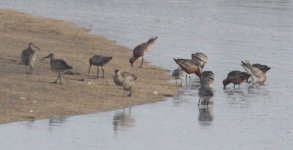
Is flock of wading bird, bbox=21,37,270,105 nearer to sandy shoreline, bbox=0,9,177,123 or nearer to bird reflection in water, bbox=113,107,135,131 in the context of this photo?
sandy shoreline, bbox=0,9,177,123

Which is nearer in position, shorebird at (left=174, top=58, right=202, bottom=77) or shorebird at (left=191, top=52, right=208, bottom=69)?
shorebird at (left=174, top=58, right=202, bottom=77)

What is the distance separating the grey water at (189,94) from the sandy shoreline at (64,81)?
52cm

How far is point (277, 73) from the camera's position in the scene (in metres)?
28.0

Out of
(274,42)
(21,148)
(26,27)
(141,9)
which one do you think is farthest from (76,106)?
(141,9)

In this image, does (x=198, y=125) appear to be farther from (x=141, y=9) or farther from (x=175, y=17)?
(x=141, y=9)

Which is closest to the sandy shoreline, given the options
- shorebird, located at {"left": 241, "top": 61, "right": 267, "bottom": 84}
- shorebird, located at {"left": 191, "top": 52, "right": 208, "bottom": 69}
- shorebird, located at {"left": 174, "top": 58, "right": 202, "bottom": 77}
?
shorebird, located at {"left": 174, "top": 58, "right": 202, "bottom": 77}

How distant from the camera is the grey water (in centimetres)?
1719

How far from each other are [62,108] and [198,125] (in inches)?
103

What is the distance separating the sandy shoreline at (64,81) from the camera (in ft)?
63.6

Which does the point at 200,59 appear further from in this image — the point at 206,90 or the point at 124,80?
the point at 124,80

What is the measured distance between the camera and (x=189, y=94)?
2336 cm

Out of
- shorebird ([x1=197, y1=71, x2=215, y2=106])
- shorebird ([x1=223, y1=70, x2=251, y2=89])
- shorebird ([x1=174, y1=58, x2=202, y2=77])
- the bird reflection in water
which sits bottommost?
the bird reflection in water

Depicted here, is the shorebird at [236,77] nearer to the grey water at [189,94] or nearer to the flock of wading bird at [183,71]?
the flock of wading bird at [183,71]

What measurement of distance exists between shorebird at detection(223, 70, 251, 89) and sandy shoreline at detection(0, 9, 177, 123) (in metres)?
1.45
